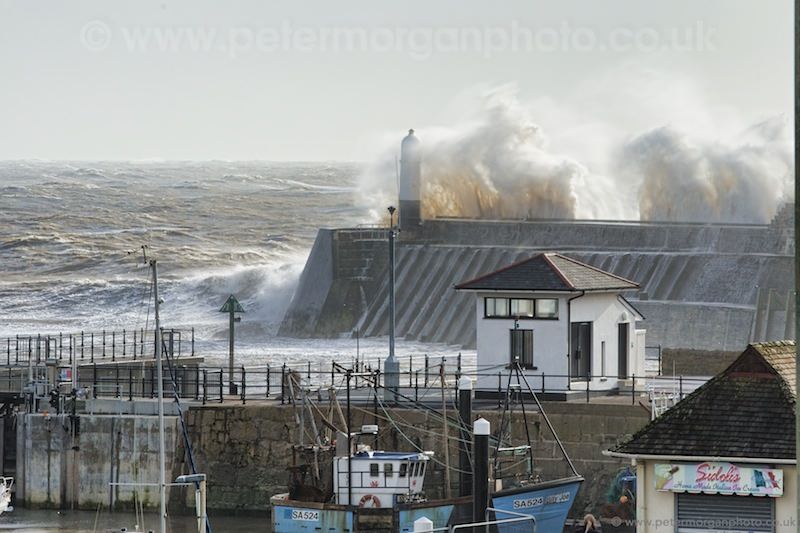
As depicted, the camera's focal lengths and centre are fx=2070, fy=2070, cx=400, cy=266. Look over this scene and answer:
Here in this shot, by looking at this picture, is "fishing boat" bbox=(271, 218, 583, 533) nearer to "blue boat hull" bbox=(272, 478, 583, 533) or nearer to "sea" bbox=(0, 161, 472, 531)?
"blue boat hull" bbox=(272, 478, 583, 533)

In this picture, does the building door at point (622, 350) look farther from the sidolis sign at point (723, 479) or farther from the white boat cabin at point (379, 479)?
the sidolis sign at point (723, 479)

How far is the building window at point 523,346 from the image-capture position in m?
33.7

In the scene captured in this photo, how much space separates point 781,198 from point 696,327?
18.5 m

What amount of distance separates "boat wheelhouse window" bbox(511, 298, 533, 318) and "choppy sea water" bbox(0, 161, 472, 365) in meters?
17.4

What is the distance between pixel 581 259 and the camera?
6762 centimetres

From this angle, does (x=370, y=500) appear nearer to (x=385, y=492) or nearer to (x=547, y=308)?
(x=385, y=492)

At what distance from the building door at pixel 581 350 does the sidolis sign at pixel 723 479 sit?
12.5 meters

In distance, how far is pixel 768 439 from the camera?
68.7 feet

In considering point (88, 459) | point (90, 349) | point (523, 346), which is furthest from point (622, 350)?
point (90, 349)

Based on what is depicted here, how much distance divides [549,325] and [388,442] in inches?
129

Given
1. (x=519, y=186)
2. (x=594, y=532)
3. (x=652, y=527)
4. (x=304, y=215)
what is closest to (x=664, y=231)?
(x=519, y=186)

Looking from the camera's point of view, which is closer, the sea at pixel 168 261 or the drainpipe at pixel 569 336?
the drainpipe at pixel 569 336

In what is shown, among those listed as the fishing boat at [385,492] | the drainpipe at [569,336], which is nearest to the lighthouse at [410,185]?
the drainpipe at [569,336]

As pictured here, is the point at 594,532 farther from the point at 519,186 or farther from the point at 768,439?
the point at 519,186
